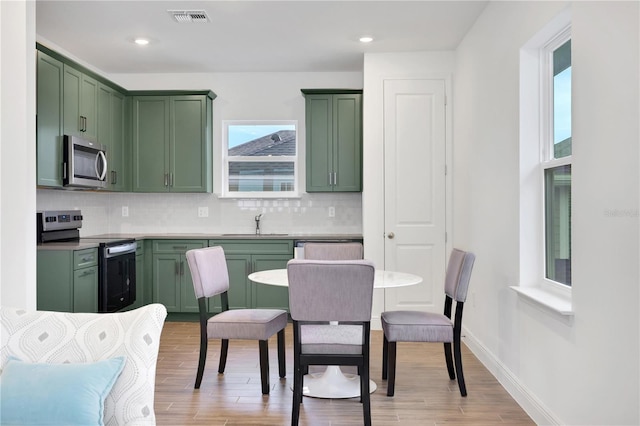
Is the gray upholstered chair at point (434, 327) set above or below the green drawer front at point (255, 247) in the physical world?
below

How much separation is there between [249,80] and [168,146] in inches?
47.4

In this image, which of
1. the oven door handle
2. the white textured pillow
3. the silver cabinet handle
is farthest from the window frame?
the silver cabinet handle

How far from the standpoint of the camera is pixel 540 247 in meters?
3.06

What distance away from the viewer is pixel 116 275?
449 cm

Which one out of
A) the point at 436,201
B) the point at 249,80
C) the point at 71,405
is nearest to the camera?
the point at 71,405

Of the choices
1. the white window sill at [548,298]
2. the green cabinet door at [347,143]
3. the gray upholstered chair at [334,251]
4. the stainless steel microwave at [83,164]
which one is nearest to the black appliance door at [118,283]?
the stainless steel microwave at [83,164]

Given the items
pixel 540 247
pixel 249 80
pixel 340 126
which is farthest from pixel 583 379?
pixel 249 80

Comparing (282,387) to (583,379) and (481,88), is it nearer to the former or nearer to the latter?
(583,379)

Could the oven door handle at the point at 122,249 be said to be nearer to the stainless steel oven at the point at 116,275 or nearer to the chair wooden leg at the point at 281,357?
the stainless steel oven at the point at 116,275

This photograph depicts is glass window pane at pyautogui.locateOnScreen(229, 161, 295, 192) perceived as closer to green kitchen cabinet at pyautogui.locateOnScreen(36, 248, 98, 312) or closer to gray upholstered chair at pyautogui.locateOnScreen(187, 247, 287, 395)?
green kitchen cabinet at pyautogui.locateOnScreen(36, 248, 98, 312)

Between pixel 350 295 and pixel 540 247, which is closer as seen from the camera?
pixel 350 295

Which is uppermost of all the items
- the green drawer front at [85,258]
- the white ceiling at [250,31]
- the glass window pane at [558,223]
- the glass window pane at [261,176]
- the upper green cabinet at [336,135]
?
the white ceiling at [250,31]

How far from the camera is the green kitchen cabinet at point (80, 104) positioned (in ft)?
13.8

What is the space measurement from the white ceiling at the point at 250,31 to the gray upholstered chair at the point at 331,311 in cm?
221
